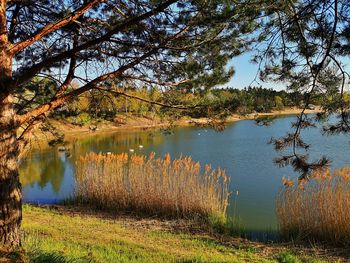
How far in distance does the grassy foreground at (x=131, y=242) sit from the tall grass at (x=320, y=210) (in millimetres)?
704

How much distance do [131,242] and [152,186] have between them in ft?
8.57

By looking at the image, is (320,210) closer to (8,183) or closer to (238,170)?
(8,183)

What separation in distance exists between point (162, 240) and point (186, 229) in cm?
101

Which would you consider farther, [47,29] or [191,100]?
[191,100]

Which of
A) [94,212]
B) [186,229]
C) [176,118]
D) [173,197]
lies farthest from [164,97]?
[94,212]

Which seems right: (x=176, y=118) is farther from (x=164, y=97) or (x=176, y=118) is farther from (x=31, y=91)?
(x=31, y=91)

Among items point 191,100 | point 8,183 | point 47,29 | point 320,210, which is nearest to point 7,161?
point 8,183

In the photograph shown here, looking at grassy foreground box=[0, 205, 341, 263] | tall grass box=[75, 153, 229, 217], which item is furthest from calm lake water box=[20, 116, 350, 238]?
grassy foreground box=[0, 205, 341, 263]

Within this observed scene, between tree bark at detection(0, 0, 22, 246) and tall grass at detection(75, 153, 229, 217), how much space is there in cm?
433

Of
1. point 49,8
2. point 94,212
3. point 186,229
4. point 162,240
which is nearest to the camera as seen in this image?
point 49,8

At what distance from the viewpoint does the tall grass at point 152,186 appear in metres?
7.45

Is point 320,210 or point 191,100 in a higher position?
point 191,100

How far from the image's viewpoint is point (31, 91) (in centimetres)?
512

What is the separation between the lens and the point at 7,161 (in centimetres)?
328
